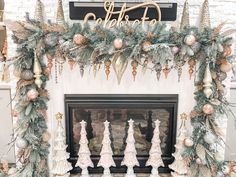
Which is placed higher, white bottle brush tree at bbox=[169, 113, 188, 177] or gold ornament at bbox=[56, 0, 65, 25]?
gold ornament at bbox=[56, 0, 65, 25]

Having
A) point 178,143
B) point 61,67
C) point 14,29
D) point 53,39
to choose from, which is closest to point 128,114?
point 178,143

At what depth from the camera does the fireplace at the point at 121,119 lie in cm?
285

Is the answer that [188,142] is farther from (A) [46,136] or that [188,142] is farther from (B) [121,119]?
(A) [46,136]

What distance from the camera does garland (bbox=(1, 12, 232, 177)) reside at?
2.51 meters

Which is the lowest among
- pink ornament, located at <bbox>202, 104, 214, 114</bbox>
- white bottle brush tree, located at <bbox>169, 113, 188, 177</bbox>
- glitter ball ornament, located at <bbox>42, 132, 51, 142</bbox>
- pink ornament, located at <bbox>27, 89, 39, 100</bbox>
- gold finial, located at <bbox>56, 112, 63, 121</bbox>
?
white bottle brush tree, located at <bbox>169, 113, 188, 177</bbox>

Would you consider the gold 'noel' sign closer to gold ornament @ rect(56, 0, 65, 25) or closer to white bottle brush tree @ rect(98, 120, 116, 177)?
gold ornament @ rect(56, 0, 65, 25)

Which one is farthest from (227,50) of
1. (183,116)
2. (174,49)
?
(183,116)

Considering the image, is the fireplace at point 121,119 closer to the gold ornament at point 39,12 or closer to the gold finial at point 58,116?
the gold finial at point 58,116

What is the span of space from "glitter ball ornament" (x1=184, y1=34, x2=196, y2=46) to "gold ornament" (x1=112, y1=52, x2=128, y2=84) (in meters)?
0.46

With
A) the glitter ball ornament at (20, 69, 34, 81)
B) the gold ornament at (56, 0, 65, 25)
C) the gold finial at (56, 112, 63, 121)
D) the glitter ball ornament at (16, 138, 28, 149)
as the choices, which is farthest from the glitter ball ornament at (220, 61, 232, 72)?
the glitter ball ornament at (16, 138, 28, 149)

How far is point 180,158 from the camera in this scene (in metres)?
2.91

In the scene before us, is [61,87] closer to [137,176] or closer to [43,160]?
[43,160]

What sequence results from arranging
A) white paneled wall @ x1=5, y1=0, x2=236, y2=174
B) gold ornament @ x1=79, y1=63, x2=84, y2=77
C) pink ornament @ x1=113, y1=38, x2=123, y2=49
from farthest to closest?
white paneled wall @ x1=5, y1=0, x2=236, y2=174
gold ornament @ x1=79, y1=63, x2=84, y2=77
pink ornament @ x1=113, y1=38, x2=123, y2=49

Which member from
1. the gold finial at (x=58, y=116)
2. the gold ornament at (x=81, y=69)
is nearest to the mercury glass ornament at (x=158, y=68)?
the gold ornament at (x=81, y=69)
